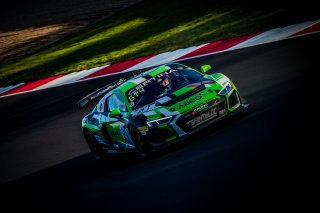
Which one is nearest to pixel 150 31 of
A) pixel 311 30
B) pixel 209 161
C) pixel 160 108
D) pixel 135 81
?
pixel 311 30

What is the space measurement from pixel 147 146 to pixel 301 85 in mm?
3332

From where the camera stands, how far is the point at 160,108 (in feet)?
32.3

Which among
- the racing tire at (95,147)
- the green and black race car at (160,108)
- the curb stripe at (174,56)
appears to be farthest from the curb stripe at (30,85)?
the green and black race car at (160,108)

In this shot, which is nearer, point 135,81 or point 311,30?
point 135,81

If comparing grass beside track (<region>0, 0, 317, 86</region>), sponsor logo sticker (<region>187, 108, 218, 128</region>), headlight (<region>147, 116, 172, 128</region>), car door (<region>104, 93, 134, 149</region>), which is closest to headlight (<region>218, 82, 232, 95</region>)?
sponsor logo sticker (<region>187, 108, 218, 128</region>)

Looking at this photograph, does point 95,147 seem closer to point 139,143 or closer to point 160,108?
point 139,143

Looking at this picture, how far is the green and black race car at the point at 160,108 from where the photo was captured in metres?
9.69

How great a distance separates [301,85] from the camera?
11305 millimetres

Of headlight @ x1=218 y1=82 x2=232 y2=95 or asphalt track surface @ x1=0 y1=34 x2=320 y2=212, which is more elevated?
headlight @ x1=218 y1=82 x2=232 y2=95

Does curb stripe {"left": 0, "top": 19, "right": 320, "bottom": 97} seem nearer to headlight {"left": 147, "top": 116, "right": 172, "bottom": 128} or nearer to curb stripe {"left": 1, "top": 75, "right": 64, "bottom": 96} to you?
curb stripe {"left": 1, "top": 75, "right": 64, "bottom": 96}

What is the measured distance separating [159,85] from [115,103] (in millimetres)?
1009

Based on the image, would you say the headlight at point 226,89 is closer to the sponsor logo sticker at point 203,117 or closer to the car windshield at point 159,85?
the sponsor logo sticker at point 203,117

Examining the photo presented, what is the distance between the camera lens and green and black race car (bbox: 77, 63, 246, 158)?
9.69m

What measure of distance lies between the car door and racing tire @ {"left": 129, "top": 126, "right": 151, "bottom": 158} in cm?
17
